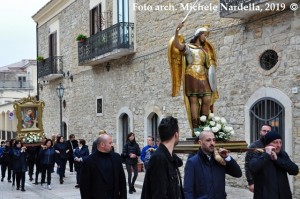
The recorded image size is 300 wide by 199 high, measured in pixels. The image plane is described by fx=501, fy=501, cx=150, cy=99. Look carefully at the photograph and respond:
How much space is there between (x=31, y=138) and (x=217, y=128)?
37.6 feet

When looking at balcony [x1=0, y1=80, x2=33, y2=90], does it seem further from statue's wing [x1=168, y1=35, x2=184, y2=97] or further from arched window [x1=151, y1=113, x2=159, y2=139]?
statue's wing [x1=168, y1=35, x2=184, y2=97]

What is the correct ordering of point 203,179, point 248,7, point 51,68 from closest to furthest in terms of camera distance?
point 203,179 < point 248,7 < point 51,68

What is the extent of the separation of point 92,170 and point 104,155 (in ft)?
0.79

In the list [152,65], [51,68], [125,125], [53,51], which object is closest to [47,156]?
[152,65]

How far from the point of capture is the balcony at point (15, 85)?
55.7 metres

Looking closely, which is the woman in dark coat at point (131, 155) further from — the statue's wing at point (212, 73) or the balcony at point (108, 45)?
the balcony at point (108, 45)

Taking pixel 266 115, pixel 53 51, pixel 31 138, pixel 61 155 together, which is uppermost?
pixel 53 51

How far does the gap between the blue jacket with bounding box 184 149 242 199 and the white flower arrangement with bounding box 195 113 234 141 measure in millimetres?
2443

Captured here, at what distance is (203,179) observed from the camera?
5.27m

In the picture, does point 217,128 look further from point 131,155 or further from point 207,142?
point 131,155

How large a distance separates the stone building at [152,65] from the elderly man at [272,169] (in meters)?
4.94

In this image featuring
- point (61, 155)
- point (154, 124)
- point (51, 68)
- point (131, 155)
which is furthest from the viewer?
point (51, 68)

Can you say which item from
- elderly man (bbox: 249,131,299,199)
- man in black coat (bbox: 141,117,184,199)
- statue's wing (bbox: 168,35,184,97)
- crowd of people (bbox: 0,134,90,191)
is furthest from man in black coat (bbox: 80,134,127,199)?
crowd of people (bbox: 0,134,90,191)

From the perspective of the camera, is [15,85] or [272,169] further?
[15,85]
